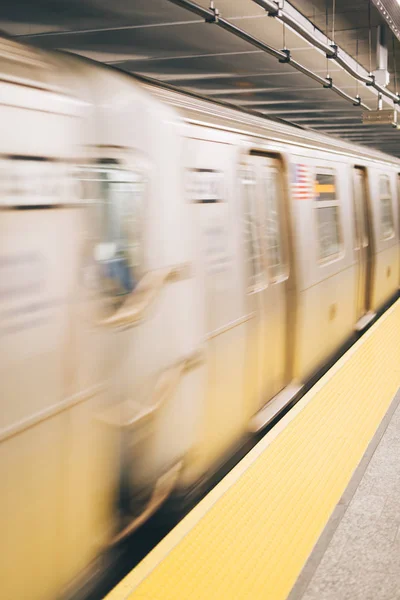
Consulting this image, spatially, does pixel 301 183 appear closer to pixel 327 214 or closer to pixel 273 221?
pixel 273 221

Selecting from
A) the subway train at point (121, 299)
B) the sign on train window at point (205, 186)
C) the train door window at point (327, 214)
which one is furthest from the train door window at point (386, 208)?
the sign on train window at point (205, 186)

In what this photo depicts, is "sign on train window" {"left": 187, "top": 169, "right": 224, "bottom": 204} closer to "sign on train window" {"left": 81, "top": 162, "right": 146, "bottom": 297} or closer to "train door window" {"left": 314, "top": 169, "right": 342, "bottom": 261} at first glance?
"sign on train window" {"left": 81, "top": 162, "right": 146, "bottom": 297}

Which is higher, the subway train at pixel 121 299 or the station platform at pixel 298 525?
the subway train at pixel 121 299

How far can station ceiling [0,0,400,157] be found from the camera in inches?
179

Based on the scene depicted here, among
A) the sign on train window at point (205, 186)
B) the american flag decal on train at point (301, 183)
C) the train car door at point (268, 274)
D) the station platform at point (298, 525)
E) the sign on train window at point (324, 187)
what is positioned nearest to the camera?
the station platform at point (298, 525)

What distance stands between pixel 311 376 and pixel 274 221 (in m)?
1.53

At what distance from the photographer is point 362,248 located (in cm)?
746

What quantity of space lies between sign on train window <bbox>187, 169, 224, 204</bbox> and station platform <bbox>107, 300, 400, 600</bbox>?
53.1 inches

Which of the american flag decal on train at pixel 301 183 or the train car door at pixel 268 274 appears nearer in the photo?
the train car door at pixel 268 274

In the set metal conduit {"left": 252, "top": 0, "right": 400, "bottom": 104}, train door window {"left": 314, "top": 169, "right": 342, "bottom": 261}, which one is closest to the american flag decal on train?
train door window {"left": 314, "top": 169, "right": 342, "bottom": 261}

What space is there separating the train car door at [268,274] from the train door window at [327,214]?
0.84m

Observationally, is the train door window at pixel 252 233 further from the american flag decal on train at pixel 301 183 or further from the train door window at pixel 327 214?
the train door window at pixel 327 214

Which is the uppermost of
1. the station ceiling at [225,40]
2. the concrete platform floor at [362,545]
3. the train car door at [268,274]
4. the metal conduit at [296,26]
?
the station ceiling at [225,40]

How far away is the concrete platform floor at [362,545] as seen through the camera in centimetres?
242
